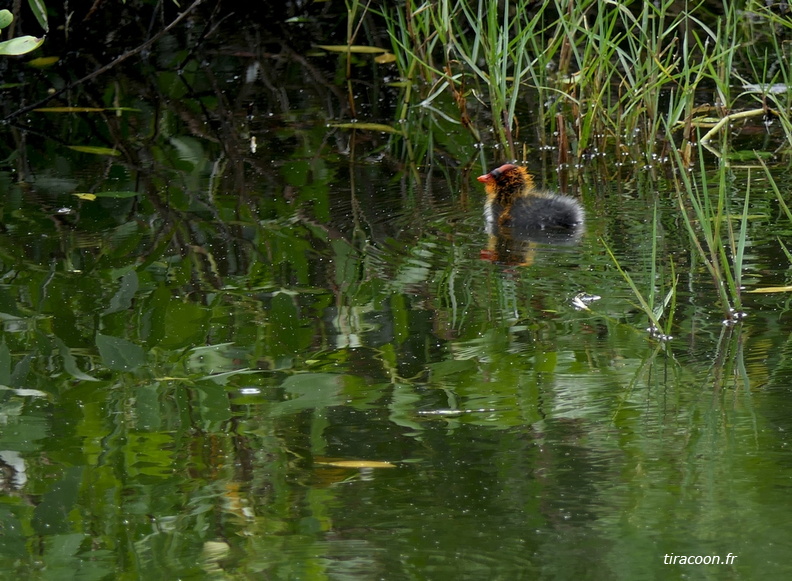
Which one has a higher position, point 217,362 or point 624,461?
point 217,362

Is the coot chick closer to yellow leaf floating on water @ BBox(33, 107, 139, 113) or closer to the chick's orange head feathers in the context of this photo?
the chick's orange head feathers

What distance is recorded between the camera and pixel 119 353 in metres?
3.29

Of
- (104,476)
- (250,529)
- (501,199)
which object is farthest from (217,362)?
(501,199)

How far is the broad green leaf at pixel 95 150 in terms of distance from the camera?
5.87 meters

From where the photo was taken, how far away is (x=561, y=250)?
4.31 m

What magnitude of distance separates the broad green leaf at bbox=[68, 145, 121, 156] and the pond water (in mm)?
716

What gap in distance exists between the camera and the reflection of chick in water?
14.4 ft

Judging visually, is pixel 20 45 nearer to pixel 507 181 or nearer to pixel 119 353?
pixel 119 353

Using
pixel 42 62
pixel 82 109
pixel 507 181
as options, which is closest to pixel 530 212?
pixel 507 181

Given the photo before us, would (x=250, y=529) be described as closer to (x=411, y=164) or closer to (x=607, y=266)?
(x=607, y=266)

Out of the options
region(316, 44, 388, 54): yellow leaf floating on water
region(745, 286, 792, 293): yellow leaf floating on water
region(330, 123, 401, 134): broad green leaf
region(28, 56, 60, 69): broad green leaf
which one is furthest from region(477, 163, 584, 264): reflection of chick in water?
region(28, 56, 60, 69): broad green leaf

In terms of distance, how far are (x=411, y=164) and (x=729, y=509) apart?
3.45 metres

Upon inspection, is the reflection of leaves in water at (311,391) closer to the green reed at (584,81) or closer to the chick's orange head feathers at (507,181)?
the chick's orange head feathers at (507,181)

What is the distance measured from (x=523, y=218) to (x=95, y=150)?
236 centimetres
